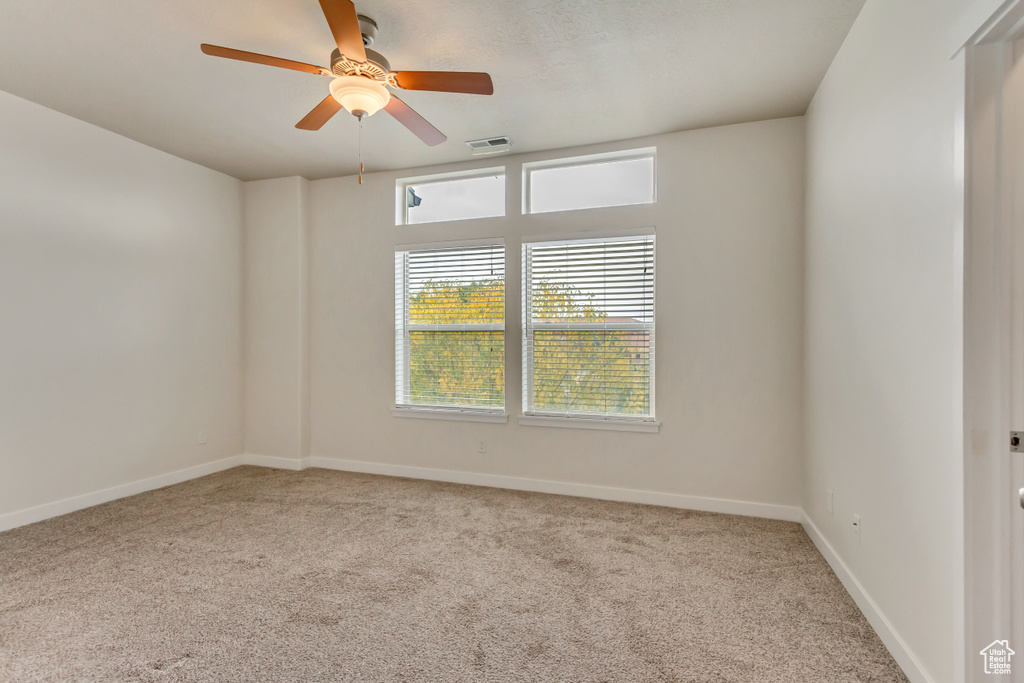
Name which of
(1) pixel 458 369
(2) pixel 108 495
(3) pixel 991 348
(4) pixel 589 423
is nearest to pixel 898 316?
(3) pixel 991 348

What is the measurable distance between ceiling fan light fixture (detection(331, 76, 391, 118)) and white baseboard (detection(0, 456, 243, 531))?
344cm

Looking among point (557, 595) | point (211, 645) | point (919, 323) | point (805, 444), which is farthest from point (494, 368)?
point (919, 323)

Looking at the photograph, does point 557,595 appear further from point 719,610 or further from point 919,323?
point 919,323

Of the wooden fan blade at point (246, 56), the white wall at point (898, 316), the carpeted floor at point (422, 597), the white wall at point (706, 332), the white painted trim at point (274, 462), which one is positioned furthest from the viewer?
the white painted trim at point (274, 462)

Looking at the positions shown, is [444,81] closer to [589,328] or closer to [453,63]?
[453,63]

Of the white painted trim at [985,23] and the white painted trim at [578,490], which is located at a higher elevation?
the white painted trim at [985,23]

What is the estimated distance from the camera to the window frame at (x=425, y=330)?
414 cm

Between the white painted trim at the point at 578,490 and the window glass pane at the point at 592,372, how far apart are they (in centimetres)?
61

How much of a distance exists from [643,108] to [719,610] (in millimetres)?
2975

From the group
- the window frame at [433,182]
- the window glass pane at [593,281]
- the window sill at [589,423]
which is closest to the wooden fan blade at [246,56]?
the window frame at [433,182]

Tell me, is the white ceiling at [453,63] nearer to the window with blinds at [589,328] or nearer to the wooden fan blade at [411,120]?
the wooden fan blade at [411,120]

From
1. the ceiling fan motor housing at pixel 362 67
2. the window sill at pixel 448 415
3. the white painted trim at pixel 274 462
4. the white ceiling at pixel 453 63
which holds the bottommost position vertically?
the white painted trim at pixel 274 462

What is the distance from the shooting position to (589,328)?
387 centimetres

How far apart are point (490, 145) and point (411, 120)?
1.30 metres
